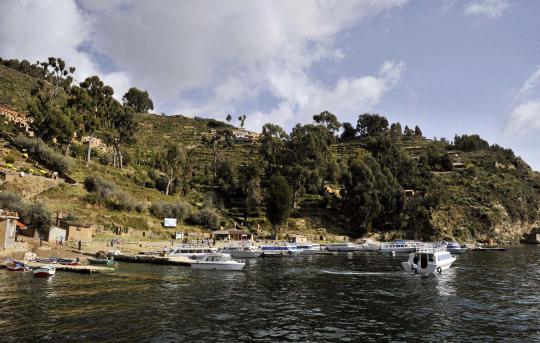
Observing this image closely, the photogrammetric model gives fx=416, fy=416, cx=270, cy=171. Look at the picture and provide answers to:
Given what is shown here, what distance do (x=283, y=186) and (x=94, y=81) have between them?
179 ft

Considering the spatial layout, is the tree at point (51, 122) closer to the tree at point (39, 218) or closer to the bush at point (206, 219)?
the bush at point (206, 219)

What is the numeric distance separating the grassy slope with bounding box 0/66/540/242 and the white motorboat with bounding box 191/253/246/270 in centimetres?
3187

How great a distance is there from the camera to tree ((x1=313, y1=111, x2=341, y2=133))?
517ft

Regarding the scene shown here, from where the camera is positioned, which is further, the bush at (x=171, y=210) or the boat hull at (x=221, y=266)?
the bush at (x=171, y=210)

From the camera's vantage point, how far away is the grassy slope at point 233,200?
3356 inches

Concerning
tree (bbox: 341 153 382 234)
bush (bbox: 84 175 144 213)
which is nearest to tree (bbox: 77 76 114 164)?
bush (bbox: 84 175 144 213)

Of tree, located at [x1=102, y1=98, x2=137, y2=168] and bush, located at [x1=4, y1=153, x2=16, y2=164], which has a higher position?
tree, located at [x1=102, y1=98, x2=137, y2=168]

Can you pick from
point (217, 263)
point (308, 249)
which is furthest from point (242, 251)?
point (217, 263)

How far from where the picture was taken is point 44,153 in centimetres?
9381

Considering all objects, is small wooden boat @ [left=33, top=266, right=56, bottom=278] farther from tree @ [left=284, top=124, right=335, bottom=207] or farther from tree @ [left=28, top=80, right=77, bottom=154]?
tree @ [left=284, top=124, right=335, bottom=207]

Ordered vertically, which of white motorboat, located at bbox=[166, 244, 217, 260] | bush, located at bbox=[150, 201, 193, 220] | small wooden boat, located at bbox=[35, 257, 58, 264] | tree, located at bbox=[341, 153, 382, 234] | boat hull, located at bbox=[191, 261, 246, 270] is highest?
tree, located at bbox=[341, 153, 382, 234]

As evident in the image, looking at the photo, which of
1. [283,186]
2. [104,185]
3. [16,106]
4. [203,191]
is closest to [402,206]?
[283,186]

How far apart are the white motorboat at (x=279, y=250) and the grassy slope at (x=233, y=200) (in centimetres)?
2520

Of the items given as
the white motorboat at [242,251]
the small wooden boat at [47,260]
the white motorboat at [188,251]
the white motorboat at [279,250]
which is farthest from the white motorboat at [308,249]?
the small wooden boat at [47,260]
